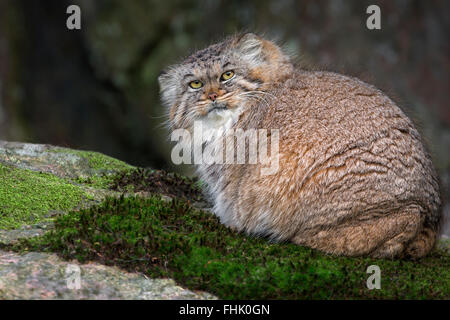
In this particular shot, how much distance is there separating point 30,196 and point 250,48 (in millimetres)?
3407

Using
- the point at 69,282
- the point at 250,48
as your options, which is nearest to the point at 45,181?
the point at 69,282

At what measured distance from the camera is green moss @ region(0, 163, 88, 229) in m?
6.34

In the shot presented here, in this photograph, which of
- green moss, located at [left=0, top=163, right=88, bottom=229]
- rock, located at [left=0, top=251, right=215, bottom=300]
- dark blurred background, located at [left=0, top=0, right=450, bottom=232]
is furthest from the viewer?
dark blurred background, located at [left=0, top=0, right=450, bottom=232]

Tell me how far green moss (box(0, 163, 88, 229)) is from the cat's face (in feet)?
6.14

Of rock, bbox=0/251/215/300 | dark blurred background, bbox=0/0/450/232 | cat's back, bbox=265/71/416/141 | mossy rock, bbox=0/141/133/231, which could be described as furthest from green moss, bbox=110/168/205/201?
dark blurred background, bbox=0/0/450/232

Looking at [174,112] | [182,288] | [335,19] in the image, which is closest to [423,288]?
[182,288]

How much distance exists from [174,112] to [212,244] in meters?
2.70

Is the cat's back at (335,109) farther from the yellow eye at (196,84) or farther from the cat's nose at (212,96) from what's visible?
the yellow eye at (196,84)

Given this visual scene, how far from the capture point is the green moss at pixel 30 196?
634 centimetres

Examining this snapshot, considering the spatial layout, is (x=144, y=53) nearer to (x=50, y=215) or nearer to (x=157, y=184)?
(x=157, y=184)

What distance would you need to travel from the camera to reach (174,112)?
27.2 feet

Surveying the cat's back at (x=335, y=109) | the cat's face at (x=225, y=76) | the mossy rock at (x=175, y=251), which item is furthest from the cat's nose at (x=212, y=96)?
the mossy rock at (x=175, y=251)

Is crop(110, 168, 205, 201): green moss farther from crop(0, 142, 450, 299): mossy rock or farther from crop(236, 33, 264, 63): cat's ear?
crop(236, 33, 264, 63): cat's ear

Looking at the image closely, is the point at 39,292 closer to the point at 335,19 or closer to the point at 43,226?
the point at 43,226
